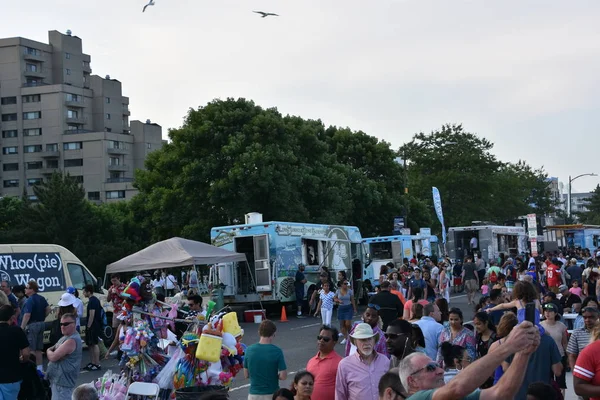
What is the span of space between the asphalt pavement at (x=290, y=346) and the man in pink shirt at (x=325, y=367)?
5.59 m

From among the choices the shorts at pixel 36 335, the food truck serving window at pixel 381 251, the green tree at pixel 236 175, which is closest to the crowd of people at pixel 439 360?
the shorts at pixel 36 335

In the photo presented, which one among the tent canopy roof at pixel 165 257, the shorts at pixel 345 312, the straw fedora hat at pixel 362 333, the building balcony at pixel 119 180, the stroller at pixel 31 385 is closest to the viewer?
the straw fedora hat at pixel 362 333

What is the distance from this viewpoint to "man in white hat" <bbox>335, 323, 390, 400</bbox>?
294 inches

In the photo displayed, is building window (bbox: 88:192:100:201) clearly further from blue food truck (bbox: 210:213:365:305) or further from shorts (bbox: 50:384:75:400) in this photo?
shorts (bbox: 50:384:75:400)

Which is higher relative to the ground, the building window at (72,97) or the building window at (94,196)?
the building window at (72,97)

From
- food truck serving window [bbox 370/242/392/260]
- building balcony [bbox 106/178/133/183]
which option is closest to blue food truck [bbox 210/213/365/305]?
food truck serving window [bbox 370/242/392/260]

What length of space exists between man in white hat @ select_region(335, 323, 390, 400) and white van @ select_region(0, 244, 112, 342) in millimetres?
14097

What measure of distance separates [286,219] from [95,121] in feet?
209

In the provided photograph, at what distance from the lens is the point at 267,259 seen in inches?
1165

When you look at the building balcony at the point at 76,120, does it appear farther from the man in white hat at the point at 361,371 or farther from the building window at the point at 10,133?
the man in white hat at the point at 361,371

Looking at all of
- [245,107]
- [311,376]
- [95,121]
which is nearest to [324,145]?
[245,107]

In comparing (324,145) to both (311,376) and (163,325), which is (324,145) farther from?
(311,376)

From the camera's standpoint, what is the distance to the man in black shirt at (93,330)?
18.1 metres

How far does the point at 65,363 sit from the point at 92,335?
8.37 m
